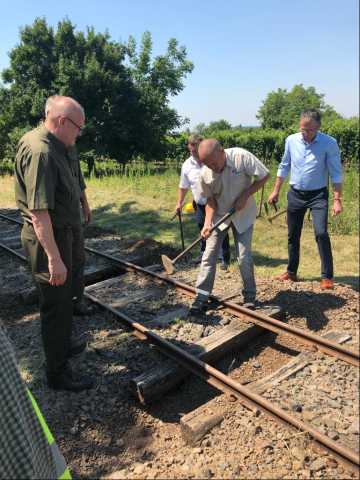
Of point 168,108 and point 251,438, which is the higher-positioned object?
point 168,108

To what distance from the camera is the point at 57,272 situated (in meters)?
3.14

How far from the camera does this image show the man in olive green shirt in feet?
9.86

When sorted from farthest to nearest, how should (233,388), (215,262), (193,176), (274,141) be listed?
1. (274,141)
2. (193,176)
3. (215,262)
4. (233,388)

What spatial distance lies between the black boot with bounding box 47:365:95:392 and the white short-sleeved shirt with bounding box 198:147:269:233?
92.0 inches

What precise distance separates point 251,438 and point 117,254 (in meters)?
4.91

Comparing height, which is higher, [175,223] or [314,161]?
[314,161]

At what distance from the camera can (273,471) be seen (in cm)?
270

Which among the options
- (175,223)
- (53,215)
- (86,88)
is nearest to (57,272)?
(53,215)

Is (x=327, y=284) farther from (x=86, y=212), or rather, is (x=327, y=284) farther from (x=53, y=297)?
(x=53, y=297)

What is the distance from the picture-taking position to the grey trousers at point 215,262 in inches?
186

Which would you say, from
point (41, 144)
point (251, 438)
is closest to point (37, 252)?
point (41, 144)

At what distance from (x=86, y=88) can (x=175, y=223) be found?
1568cm

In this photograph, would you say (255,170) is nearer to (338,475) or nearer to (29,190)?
(29,190)

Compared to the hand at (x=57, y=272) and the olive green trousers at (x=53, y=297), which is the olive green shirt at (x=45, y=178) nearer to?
the olive green trousers at (x=53, y=297)
